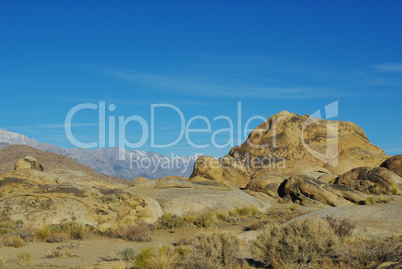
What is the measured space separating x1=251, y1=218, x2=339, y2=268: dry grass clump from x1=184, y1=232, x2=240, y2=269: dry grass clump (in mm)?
562

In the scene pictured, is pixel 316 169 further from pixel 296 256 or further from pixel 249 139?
pixel 296 256

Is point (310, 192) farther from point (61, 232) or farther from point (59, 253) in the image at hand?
point (59, 253)

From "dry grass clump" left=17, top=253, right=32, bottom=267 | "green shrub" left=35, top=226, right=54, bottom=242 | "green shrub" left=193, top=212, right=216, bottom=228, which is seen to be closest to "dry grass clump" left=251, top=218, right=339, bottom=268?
"dry grass clump" left=17, top=253, right=32, bottom=267

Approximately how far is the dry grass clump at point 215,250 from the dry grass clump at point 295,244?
1.84ft

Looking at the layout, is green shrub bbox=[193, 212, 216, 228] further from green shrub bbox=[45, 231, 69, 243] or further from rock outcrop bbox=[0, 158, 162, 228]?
green shrub bbox=[45, 231, 69, 243]

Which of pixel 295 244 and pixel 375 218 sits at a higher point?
pixel 295 244

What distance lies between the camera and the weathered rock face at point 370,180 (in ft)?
96.3

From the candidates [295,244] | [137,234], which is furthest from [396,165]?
[295,244]

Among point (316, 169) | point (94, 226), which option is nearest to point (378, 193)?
point (316, 169)

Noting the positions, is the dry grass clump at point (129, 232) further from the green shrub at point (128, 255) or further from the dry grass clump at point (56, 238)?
the green shrub at point (128, 255)

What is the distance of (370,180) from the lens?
30.4 meters

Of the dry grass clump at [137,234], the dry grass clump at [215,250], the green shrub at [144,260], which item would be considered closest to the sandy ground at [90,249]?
the dry grass clump at [137,234]

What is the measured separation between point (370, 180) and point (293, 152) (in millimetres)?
13655

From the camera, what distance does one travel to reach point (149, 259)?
9797mm
